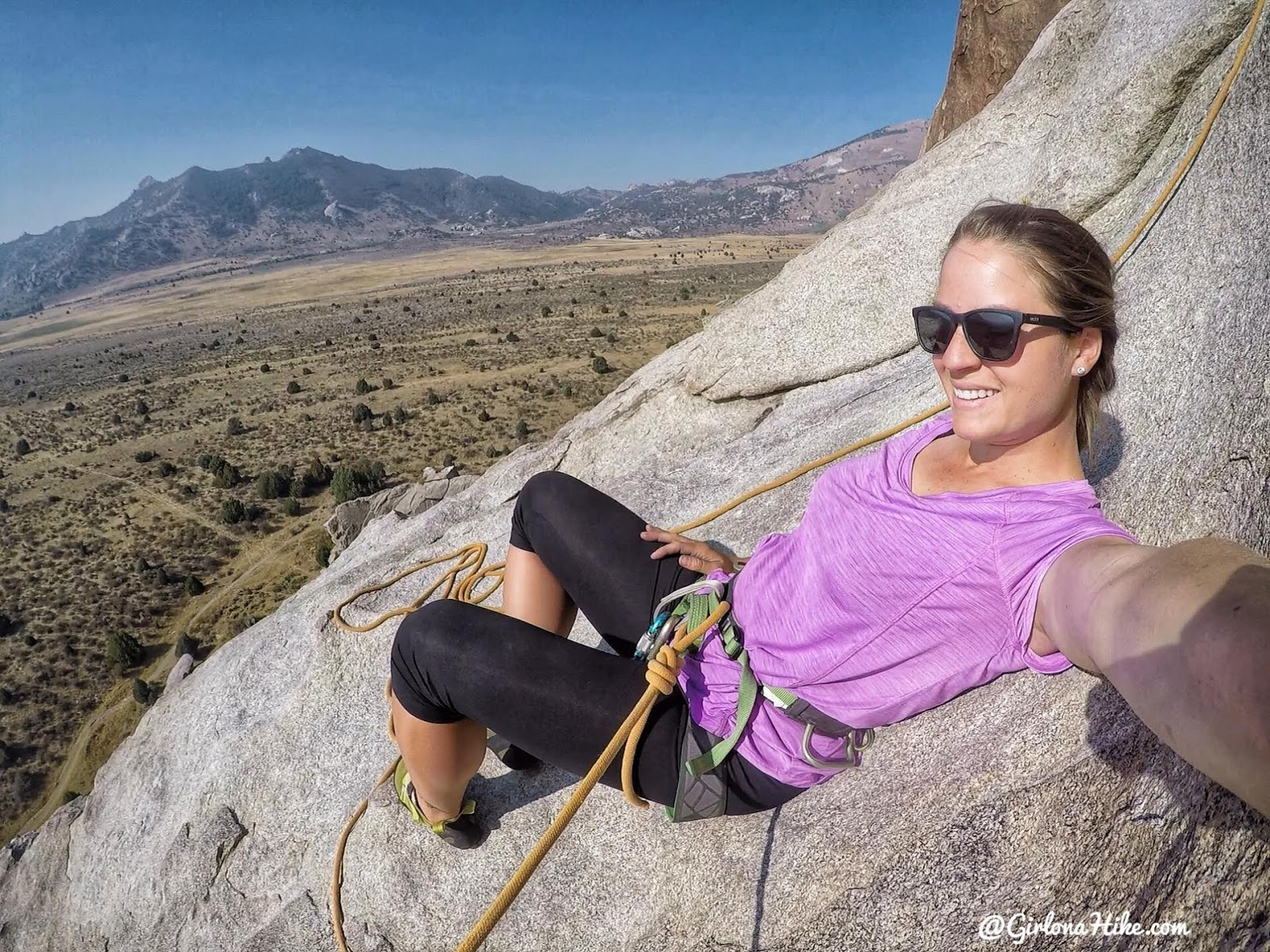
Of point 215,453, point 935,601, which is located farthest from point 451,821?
point 215,453

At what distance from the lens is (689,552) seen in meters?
3.50

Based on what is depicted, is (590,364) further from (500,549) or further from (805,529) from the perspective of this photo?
(805,529)

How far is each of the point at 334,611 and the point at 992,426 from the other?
17.1 feet

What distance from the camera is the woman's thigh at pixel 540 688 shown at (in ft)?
9.46

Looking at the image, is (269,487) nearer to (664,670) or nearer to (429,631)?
(429,631)

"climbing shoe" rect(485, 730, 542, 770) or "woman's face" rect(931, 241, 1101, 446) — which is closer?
"woman's face" rect(931, 241, 1101, 446)

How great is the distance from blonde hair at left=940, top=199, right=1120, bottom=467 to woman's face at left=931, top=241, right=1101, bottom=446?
0.03m

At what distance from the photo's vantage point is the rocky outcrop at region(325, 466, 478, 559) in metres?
10.9

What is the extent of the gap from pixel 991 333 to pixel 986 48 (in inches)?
404

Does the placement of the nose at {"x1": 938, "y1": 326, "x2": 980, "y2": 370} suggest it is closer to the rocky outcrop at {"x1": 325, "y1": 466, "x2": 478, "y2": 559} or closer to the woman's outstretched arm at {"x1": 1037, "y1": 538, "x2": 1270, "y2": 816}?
the woman's outstretched arm at {"x1": 1037, "y1": 538, "x2": 1270, "y2": 816}

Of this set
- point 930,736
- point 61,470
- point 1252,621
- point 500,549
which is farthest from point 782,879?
point 61,470

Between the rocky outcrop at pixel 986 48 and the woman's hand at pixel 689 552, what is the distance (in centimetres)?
838

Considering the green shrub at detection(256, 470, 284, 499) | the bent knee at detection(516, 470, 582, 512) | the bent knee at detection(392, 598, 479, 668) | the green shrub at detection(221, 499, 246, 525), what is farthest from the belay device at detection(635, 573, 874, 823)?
the green shrub at detection(256, 470, 284, 499)

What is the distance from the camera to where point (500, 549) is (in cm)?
600
